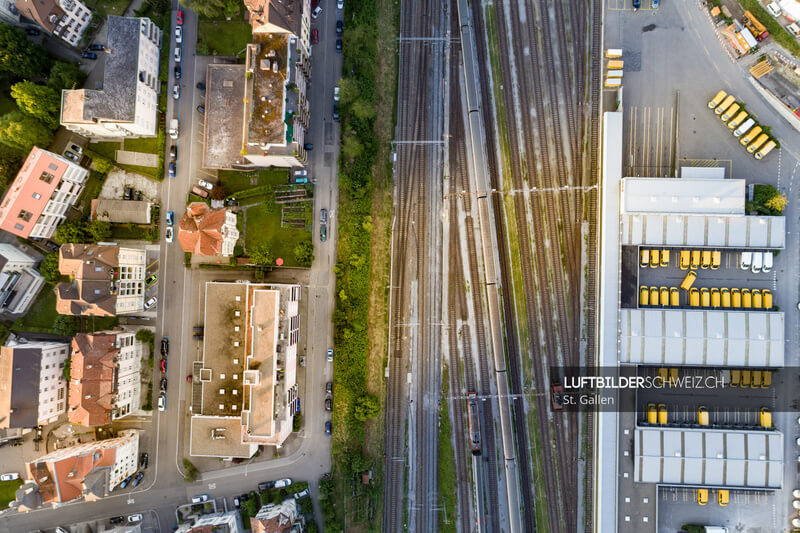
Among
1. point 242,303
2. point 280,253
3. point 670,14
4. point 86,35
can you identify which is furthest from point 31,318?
point 670,14

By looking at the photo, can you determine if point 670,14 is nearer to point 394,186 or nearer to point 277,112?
point 394,186

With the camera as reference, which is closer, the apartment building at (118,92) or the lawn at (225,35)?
the apartment building at (118,92)

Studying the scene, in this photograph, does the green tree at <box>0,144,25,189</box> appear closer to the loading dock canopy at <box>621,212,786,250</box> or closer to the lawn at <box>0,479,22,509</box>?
the lawn at <box>0,479,22,509</box>

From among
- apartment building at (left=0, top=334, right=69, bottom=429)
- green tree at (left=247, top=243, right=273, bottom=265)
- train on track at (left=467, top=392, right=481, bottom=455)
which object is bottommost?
train on track at (left=467, top=392, right=481, bottom=455)

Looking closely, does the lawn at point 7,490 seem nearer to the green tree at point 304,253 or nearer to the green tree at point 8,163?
the green tree at point 8,163

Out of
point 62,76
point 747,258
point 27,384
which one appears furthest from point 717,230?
point 27,384

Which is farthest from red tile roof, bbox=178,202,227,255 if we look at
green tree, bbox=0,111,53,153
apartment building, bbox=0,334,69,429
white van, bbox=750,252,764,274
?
white van, bbox=750,252,764,274

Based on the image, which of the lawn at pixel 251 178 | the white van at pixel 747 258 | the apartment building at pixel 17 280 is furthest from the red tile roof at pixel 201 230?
the white van at pixel 747 258
